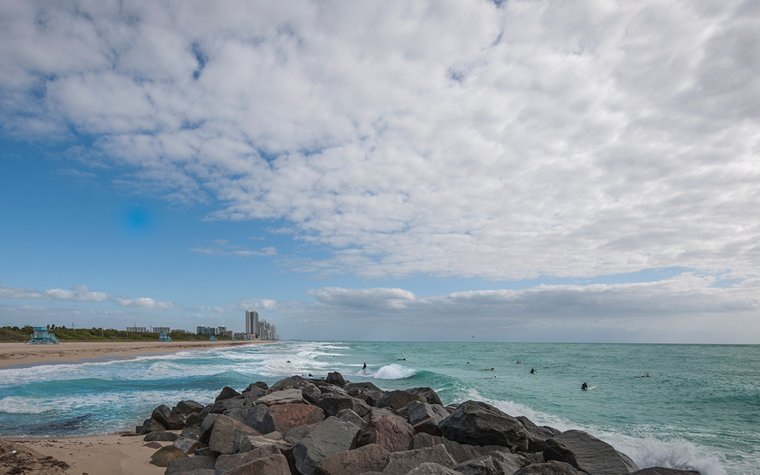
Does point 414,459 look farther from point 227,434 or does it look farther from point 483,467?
point 227,434

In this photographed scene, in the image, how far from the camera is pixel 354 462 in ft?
18.4

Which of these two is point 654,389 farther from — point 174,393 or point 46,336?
point 46,336

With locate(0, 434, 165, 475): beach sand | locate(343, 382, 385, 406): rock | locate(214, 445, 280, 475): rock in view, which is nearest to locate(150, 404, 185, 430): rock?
locate(0, 434, 165, 475): beach sand

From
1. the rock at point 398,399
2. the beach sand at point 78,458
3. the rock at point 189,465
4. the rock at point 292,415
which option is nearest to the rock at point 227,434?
the rock at point 189,465

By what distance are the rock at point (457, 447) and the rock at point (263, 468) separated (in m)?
2.16

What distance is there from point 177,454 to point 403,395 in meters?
4.90

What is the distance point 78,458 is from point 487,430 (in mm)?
6463

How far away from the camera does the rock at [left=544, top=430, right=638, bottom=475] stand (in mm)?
6605

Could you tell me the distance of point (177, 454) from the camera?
8070mm

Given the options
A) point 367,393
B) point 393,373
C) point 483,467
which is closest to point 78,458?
point 483,467

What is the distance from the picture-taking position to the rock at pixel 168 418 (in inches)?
437

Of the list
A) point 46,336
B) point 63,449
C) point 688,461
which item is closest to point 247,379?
point 63,449

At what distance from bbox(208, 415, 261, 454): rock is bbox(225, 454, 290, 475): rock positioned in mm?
1935

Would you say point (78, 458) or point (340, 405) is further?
point (340, 405)
